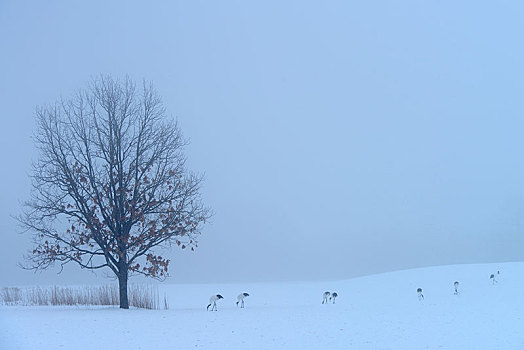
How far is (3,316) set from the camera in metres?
18.7

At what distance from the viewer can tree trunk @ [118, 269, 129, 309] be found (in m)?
22.8

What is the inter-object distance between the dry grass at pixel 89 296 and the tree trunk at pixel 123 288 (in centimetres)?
110

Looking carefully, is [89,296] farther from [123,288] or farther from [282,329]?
[282,329]

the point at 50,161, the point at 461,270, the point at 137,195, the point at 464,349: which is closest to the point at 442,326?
the point at 464,349

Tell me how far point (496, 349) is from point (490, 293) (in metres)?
15.7

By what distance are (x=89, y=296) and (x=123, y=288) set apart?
10.1ft

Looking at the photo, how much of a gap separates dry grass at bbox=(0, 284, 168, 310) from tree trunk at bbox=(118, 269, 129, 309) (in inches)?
43.5

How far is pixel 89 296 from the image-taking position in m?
25.2

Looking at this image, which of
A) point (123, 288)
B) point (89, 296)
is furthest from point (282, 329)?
point (89, 296)

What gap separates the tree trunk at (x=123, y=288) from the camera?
74.7ft

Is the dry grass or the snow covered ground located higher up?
the dry grass

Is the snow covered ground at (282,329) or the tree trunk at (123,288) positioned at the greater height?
the tree trunk at (123,288)

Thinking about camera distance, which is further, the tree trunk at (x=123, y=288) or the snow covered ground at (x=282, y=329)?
the tree trunk at (x=123, y=288)

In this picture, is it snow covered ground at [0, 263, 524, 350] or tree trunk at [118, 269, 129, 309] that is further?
tree trunk at [118, 269, 129, 309]
